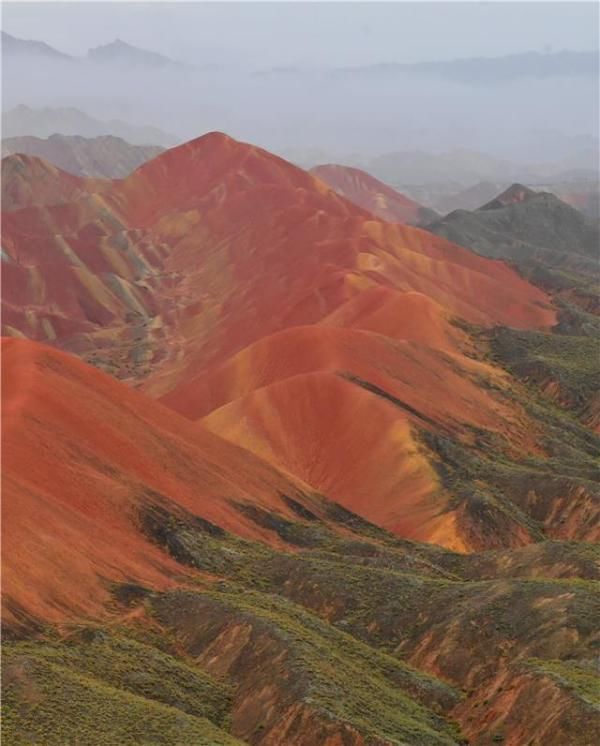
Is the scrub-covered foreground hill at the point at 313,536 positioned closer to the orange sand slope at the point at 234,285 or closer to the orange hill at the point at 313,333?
the orange hill at the point at 313,333

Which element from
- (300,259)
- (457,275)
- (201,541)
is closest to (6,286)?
(300,259)

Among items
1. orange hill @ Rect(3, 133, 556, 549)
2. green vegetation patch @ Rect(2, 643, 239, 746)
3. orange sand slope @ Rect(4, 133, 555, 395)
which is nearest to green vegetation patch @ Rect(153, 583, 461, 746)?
green vegetation patch @ Rect(2, 643, 239, 746)

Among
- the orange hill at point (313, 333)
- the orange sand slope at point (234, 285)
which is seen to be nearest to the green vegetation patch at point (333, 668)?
the orange hill at point (313, 333)

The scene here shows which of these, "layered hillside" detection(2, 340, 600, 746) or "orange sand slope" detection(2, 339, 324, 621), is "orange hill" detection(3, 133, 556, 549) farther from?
"layered hillside" detection(2, 340, 600, 746)

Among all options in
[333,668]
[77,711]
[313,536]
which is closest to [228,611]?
[333,668]

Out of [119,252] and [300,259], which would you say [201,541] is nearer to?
[300,259]
